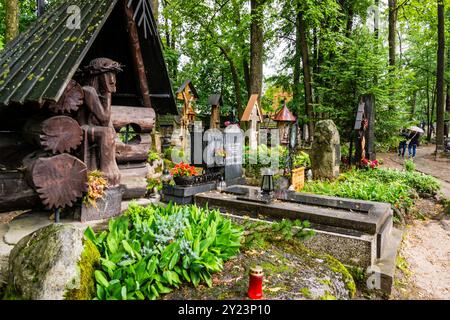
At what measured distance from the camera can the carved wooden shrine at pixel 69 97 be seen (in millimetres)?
3182

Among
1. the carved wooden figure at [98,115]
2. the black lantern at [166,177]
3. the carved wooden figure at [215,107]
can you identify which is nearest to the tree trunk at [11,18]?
the black lantern at [166,177]

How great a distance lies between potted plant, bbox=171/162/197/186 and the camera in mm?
7117

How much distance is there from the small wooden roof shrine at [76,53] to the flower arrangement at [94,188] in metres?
1.14

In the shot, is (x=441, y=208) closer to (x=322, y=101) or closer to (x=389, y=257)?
(x=389, y=257)

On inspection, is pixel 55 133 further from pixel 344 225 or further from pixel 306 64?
pixel 306 64

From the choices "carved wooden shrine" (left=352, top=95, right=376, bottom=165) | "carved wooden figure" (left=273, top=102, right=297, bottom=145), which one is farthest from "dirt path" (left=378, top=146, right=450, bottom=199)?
"carved wooden figure" (left=273, top=102, right=297, bottom=145)

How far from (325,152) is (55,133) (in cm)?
887

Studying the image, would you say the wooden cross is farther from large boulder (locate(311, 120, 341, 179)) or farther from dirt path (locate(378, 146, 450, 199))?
dirt path (locate(378, 146, 450, 199))

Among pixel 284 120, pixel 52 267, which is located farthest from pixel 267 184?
pixel 284 120

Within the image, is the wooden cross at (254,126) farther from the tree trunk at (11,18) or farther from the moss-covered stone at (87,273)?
the moss-covered stone at (87,273)
